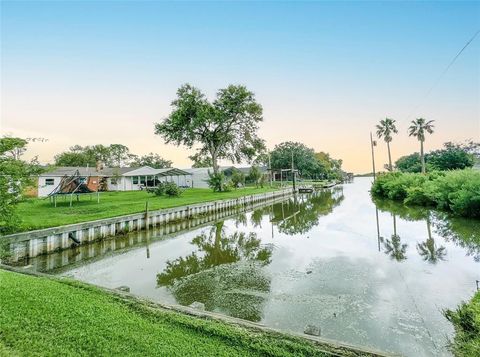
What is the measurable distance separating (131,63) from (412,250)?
52.5 feet

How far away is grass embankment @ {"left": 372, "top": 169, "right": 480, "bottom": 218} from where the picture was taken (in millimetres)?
13320

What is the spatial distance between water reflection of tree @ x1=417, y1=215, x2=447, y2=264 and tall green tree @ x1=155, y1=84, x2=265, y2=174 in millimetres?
23160

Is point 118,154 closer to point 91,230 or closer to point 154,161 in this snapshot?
point 154,161

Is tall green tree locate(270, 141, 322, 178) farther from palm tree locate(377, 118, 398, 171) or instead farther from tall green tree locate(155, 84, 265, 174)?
tall green tree locate(155, 84, 265, 174)

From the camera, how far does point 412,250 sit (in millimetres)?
8820

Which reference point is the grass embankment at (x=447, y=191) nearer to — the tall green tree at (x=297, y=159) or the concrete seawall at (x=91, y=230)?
the concrete seawall at (x=91, y=230)

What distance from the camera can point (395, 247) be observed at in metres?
9.31

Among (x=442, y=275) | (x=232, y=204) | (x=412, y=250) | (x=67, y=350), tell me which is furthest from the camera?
(x=232, y=204)

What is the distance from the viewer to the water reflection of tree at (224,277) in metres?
5.11

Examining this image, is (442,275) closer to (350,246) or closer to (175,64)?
(350,246)

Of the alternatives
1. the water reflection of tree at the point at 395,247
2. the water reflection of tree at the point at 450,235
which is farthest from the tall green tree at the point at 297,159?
the water reflection of tree at the point at 395,247

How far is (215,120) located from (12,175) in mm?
24708

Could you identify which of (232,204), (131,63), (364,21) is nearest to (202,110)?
(232,204)

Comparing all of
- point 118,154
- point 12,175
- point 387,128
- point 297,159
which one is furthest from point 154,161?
point 12,175
